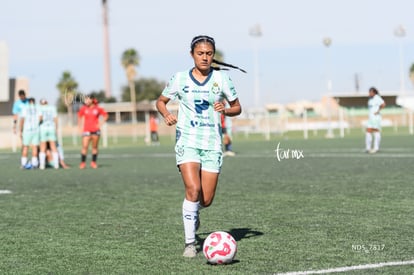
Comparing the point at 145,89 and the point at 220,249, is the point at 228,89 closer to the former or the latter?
Result: the point at 220,249

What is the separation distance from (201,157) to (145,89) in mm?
116716

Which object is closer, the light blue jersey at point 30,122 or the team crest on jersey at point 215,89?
the team crest on jersey at point 215,89

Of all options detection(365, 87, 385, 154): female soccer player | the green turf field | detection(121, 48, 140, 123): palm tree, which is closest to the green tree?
detection(121, 48, 140, 123): palm tree

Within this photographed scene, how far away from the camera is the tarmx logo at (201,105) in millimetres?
8633

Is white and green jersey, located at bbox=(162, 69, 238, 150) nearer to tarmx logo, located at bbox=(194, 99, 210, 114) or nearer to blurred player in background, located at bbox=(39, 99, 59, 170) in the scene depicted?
tarmx logo, located at bbox=(194, 99, 210, 114)

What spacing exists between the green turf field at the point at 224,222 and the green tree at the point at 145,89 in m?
104

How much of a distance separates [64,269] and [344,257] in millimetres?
2618

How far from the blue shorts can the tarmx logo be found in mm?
403

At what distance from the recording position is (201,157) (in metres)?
8.74

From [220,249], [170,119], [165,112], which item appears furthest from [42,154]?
[220,249]

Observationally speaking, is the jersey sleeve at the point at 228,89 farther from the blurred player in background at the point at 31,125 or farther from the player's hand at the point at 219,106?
the blurred player in background at the point at 31,125

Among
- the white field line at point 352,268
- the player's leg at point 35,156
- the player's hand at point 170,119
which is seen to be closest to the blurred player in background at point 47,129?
the player's leg at point 35,156

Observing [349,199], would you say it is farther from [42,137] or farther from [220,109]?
[42,137]

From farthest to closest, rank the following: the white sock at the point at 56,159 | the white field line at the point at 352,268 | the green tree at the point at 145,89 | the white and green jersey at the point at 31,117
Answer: the green tree at the point at 145,89 < the white sock at the point at 56,159 < the white and green jersey at the point at 31,117 < the white field line at the point at 352,268
